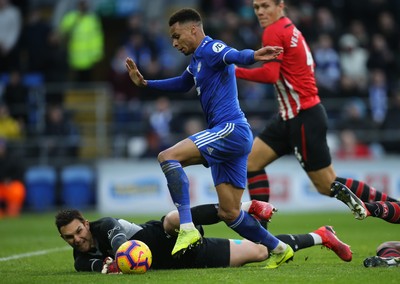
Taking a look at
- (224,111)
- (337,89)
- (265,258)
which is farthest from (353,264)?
(337,89)

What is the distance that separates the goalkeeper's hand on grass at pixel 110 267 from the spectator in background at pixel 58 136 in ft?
40.1

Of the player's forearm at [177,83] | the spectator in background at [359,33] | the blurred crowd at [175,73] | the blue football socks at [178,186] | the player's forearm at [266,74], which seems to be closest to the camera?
the blue football socks at [178,186]

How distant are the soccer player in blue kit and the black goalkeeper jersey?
14.9 inches

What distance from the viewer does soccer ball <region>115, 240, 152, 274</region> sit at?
8352 millimetres

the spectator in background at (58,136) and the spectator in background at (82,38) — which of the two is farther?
the spectator in background at (82,38)

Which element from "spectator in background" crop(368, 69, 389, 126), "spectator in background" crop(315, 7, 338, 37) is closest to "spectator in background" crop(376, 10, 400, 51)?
"spectator in background" crop(315, 7, 338, 37)

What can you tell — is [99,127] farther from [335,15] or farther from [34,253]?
[34,253]

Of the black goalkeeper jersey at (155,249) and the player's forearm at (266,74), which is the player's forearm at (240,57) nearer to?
the player's forearm at (266,74)

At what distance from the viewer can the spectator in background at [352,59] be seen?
2130 cm

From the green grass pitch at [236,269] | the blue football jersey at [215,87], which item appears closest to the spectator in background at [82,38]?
the green grass pitch at [236,269]

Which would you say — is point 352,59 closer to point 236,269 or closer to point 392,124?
point 392,124

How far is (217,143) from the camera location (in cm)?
866

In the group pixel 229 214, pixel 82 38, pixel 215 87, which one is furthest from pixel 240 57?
pixel 82 38

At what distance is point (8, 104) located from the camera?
21562mm
